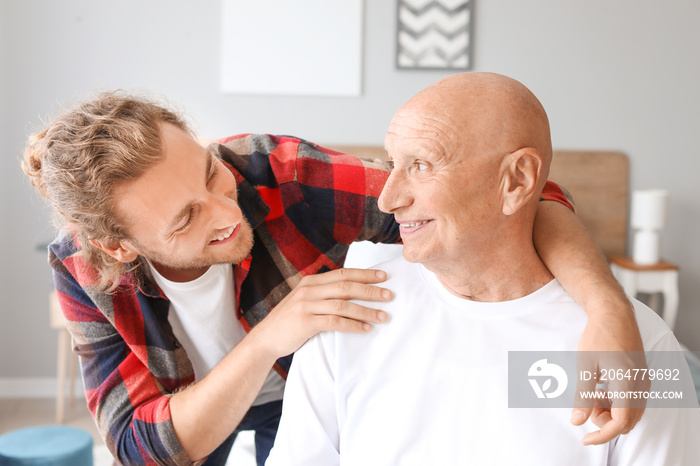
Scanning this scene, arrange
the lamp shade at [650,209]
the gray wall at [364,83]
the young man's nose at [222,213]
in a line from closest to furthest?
the young man's nose at [222,213] → the lamp shade at [650,209] → the gray wall at [364,83]

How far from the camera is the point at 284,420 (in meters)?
1.14

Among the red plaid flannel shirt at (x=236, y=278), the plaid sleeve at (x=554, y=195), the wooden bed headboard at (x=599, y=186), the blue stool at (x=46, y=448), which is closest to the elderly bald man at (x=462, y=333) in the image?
the plaid sleeve at (x=554, y=195)

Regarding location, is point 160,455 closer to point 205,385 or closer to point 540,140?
point 205,385

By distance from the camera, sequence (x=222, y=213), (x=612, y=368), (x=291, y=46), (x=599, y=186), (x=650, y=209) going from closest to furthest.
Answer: (x=612, y=368) → (x=222, y=213) → (x=650, y=209) → (x=291, y=46) → (x=599, y=186)

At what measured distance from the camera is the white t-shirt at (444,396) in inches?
38.9

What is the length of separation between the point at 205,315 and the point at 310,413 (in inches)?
18.4

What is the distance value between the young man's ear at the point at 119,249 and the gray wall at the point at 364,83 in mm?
2353

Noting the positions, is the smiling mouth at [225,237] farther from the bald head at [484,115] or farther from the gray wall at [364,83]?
the gray wall at [364,83]

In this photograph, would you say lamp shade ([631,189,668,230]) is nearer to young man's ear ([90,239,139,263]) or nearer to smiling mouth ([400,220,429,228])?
smiling mouth ([400,220,429,228])

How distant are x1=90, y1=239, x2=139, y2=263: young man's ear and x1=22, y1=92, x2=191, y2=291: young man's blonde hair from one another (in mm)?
20

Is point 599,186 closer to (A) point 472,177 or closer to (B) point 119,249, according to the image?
(A) point 472,177

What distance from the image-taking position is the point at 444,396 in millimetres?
1056

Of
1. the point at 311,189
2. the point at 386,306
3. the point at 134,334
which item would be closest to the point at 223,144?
the point at 311,189

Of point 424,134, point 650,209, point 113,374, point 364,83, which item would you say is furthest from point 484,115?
point 650,209
